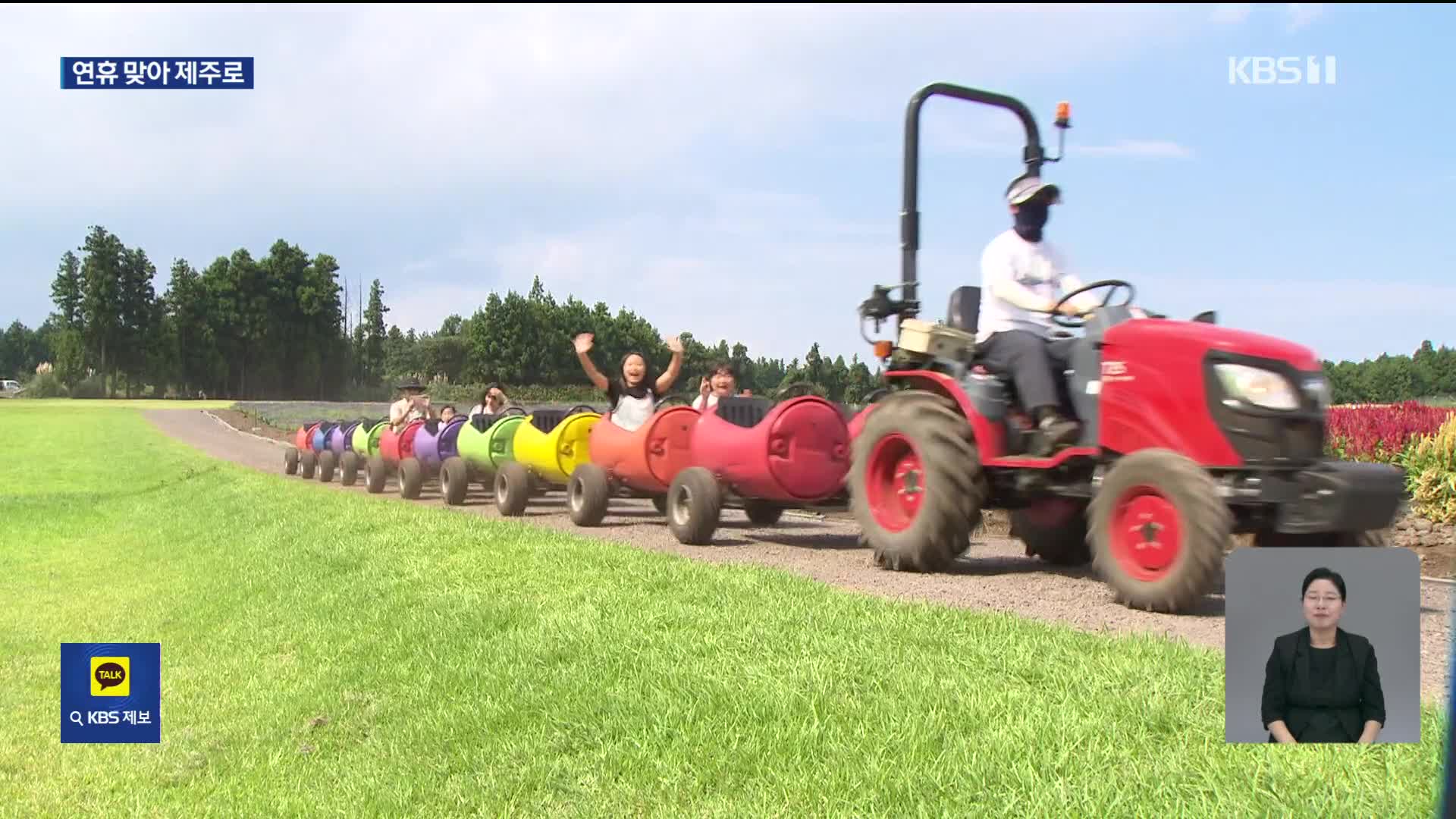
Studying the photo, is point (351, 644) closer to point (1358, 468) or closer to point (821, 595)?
point (821, 595)

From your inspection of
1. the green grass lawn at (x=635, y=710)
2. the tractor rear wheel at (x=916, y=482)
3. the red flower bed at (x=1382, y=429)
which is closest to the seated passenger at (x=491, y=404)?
the green grass lawn at (x=635, y=710)

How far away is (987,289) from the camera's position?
6.90 metres

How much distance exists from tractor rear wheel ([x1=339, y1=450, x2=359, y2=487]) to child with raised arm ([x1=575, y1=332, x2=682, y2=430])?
8.15 metres

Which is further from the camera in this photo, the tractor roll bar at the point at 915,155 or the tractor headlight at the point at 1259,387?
the tractor roll bar at the point at 915,155

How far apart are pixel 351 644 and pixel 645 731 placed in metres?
2.59

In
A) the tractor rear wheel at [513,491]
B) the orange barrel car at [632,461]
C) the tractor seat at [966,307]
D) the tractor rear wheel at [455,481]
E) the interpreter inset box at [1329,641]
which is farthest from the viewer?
the tractor rear wheel at [455,481]

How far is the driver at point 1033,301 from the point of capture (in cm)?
667

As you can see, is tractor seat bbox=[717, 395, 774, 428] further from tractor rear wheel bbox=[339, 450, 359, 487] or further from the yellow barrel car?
tractor rear wheel bbox=[339, 450, 359, 487]

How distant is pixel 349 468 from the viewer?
755 inches

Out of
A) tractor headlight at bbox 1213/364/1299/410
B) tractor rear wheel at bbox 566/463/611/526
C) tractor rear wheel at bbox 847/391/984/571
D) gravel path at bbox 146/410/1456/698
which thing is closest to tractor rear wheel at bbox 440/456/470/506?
gravel path at bbox 146/410/1456/698

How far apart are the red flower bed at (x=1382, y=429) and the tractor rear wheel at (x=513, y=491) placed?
877cm

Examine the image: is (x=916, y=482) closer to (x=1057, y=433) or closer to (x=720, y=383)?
(x=1057, y=433)

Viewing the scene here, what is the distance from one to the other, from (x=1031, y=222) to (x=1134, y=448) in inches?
63.8

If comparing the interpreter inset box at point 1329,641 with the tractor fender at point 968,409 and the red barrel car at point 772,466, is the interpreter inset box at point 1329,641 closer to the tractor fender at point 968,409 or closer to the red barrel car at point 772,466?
the tractor fender at point 968,409
